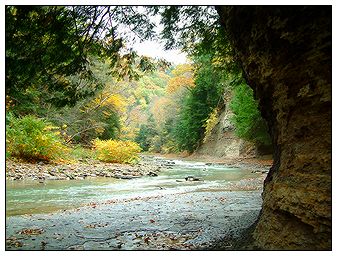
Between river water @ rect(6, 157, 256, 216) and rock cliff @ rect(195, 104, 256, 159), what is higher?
rock cliff @ rect(195, 104, 256, 159)

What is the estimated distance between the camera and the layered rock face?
3203mm

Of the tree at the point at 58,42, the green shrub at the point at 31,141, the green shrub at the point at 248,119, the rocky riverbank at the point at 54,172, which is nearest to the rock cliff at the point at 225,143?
the green shrub at the point at 248,119

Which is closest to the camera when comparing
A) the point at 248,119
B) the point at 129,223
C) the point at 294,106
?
the point at 294,106

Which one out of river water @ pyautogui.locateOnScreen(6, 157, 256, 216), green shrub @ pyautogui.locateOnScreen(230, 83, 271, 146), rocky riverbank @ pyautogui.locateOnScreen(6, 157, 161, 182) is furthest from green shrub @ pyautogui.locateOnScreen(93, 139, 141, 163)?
river water @ pyautogui.locateOnScreen(6, 157, 256, 216)

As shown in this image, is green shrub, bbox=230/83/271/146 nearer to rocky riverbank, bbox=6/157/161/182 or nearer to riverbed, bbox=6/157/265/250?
rocky riverbank, bbox=6/157/161/182

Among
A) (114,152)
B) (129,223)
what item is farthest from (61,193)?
(114,152)

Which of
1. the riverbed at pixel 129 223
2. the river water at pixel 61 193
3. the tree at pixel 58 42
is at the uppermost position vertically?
the tree at pixel 58 42

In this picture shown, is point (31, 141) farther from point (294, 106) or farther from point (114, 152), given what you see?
point (294, 106)

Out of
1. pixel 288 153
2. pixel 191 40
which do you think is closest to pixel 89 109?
pixel 191 40

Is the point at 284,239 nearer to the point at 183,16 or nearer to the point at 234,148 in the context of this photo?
the point at 183,16

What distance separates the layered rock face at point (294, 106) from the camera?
10.5ft

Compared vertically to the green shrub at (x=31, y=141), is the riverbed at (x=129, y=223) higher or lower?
lower

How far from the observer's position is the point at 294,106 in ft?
12.1

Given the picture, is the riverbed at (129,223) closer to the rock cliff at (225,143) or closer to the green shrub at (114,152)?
the green shrub at (114,152)
